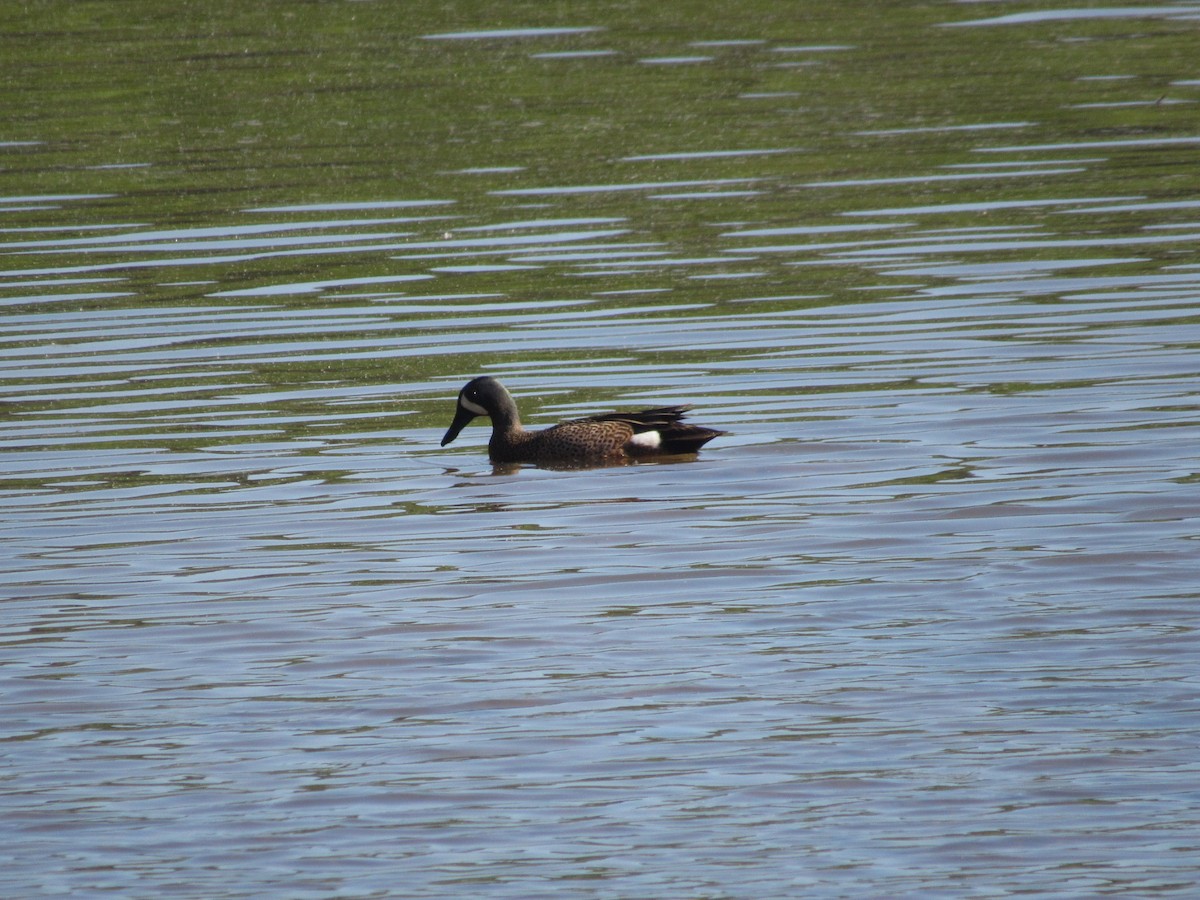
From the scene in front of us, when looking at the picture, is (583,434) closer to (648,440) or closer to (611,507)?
(648,440)

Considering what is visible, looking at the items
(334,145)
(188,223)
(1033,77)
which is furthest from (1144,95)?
(188,223)

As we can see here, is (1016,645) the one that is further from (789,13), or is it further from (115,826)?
(789,13)

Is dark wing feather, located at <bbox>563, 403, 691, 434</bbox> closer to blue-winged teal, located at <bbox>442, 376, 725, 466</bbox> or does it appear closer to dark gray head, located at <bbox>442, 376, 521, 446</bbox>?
blue-winged teal, located at <bbox>442, 376, 725, 466</bbox>

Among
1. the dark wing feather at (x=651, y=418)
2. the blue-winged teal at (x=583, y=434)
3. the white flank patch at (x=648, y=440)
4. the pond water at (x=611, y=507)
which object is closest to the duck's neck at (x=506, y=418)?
the blue-winged teal at (x=583, y=434)

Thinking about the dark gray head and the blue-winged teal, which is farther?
the dark gray head

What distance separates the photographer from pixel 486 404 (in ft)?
40.7

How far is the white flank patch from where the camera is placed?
11.7 metres

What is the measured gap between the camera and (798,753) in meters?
6.82

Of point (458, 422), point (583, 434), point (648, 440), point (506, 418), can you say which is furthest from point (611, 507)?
point (458, 422)

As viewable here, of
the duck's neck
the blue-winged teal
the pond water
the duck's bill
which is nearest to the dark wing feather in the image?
the blue-winged teal

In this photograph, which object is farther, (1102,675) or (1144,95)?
(1144,95)

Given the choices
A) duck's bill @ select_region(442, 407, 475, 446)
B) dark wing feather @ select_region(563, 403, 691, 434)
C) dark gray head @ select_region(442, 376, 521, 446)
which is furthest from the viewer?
duck's bill @ select_region(442, 407, 475, 446)

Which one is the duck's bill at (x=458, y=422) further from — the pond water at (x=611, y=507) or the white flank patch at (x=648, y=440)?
the white flank patch at (x=648, y=440)

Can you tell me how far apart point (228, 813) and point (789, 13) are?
27380 mm
